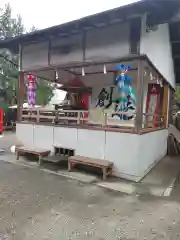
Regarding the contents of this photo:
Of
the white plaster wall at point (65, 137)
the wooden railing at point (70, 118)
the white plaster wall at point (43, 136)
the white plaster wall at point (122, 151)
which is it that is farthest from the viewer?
the white plaster wall at point (43, 136)

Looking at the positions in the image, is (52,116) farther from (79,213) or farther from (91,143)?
(79,213)

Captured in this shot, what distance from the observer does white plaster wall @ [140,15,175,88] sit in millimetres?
6402

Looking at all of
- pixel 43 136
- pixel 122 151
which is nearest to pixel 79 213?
pixel 122 151

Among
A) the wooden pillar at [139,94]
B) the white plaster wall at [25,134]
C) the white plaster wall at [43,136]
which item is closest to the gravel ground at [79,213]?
the wooden pillar at [139,94]

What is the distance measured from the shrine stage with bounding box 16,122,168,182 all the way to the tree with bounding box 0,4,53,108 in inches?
537

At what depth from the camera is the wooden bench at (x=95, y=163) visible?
6410mm

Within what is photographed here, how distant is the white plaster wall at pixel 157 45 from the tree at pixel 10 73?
49.9ft

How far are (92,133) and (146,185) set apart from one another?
90.9 inches

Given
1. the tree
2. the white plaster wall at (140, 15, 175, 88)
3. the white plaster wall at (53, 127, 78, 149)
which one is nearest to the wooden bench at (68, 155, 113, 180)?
the white plaster wall at (53, 127, 78, 149)

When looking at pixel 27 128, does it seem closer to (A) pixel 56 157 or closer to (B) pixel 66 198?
(A) pixel 56 157

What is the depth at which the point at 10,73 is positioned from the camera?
2234 centimetres

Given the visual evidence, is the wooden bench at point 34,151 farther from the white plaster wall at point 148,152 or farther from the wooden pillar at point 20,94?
the white plaster wall at point 148,152

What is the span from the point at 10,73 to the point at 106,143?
60.5 feet

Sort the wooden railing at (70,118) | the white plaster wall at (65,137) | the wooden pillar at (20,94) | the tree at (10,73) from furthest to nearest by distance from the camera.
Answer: the tree at (10,73) → the wooden pillar at (20,94) → the wooden railing at (70,118) → the white plaster wall at (65,137)
